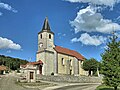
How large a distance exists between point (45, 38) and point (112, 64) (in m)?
44.2

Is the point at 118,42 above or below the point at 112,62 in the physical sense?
above

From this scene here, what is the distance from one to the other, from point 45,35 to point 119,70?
4510cm

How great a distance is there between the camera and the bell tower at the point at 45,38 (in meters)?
65.9

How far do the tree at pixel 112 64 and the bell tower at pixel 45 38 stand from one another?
41.8 m

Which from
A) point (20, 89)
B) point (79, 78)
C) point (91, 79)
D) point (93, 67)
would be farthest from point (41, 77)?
point (93, 67)

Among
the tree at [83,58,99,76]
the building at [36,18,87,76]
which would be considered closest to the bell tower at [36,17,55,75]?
the building at [36,18,87,76]

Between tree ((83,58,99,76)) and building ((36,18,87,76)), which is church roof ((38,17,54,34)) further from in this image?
tree ((83,58,99,76))

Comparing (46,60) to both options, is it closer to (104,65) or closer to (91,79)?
(91,79)

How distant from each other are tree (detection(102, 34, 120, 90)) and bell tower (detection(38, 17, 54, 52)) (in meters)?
41.8

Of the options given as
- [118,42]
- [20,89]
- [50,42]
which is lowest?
[20,89]

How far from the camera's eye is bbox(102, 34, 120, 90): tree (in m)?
23.4

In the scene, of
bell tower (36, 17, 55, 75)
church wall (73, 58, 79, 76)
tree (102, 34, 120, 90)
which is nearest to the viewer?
tree (102, 34, 120, 90)

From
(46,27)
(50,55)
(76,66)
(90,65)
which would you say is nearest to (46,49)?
(50,55)

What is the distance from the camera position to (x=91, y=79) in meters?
58.1
